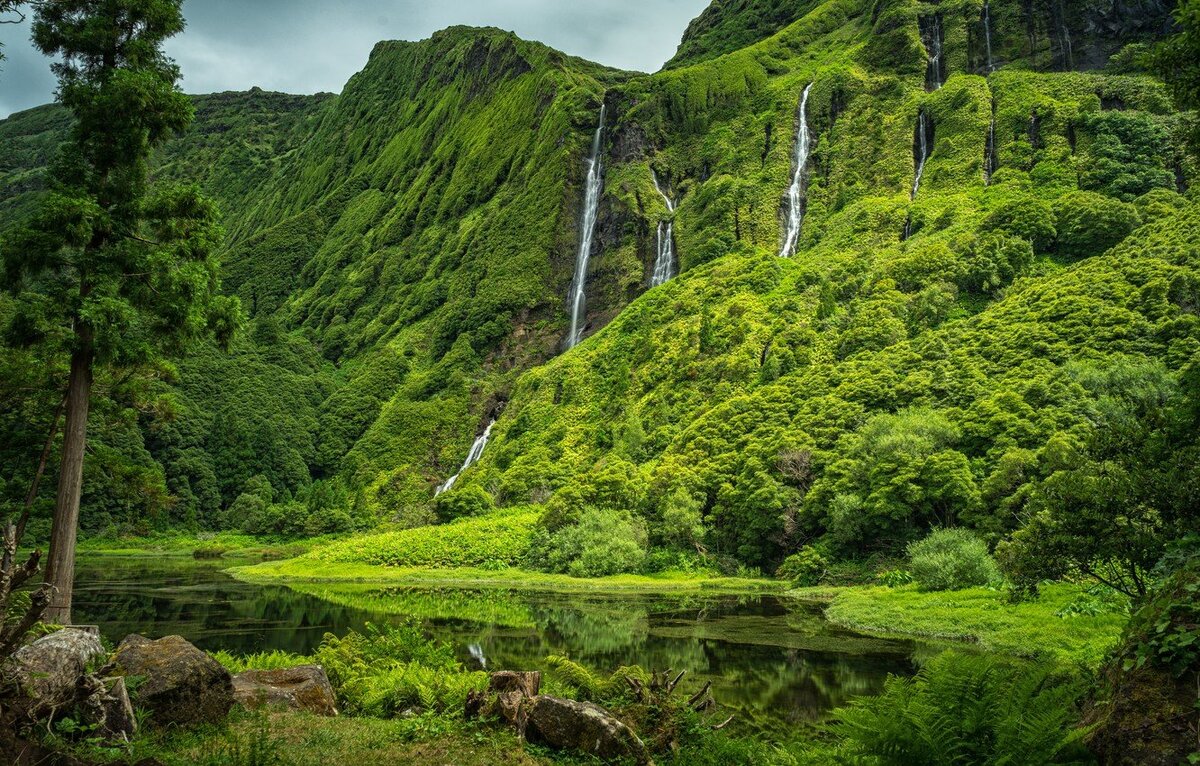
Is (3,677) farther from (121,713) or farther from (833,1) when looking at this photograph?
(833,1)

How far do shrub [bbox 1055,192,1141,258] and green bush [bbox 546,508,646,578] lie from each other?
57.0 meters

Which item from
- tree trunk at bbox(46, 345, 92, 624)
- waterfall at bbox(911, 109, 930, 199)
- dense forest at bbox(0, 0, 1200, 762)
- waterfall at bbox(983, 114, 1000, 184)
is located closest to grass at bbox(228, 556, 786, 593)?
dense forest at bbox(0, 0, 1200, 762)

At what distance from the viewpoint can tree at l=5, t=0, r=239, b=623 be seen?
1664 cm

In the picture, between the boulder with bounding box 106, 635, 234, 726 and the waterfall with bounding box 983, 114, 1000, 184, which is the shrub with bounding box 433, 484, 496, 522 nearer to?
the boulder with bounding box 106, 635, 234, 726

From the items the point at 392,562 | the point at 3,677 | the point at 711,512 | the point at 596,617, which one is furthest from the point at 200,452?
the point at 3,677

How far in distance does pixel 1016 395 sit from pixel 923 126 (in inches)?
3180

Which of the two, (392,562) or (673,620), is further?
(392,562)

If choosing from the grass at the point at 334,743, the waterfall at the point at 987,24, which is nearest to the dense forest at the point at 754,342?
the waterfall at the point at 987,24

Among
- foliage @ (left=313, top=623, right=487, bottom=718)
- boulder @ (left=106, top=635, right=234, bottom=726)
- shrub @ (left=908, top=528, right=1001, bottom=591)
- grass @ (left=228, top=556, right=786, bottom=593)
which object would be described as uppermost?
boulder @ (left=106, top=635, right=234, bottom=726)

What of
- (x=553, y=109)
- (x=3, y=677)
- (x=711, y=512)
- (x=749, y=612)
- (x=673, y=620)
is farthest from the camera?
(x=553, y=109)

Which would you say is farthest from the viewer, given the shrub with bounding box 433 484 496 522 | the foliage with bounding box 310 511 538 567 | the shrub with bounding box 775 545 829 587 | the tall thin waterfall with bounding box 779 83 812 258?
the tall thin waterfall with bounding box 779 83 812 258

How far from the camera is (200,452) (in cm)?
12256

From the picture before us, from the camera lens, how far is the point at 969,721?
7.08 meters

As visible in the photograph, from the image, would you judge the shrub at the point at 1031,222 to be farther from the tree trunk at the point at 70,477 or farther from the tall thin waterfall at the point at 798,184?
the tree trunk at the point at 70,477
